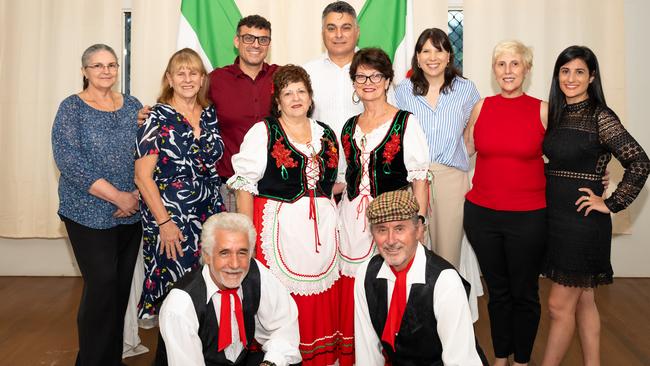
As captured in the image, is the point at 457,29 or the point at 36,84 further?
the point at 457,29

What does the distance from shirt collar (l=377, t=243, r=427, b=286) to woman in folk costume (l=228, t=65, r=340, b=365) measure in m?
0.56

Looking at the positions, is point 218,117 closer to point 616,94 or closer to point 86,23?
point 86,23

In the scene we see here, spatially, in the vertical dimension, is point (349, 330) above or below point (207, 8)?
below

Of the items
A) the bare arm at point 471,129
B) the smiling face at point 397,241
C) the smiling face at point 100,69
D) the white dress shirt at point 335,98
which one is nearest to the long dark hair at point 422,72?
the bare arm at point 471,129

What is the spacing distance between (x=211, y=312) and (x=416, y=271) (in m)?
0.73

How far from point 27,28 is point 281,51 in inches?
78.5

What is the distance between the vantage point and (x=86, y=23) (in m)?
4.88

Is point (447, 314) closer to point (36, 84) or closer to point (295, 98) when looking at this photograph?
point (295, 98)

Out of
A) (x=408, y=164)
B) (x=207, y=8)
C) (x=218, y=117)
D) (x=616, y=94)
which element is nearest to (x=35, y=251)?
(x=207, y=8)

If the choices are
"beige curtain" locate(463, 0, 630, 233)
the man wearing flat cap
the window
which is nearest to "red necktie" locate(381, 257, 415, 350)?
the man wearing flat cap

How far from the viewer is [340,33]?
326 centimetres

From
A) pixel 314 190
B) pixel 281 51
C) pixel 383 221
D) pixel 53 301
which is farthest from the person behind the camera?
pixel 281 51

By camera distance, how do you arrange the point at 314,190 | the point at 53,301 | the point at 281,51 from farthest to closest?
the point at 281,51, the point at 53,301, the point at 314,190

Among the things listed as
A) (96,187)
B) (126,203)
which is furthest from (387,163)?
(96,187)
